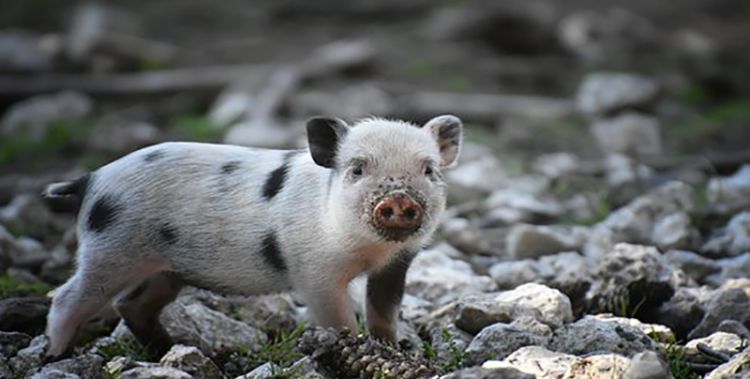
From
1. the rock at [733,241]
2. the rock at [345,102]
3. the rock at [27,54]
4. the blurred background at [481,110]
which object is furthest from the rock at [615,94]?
the rock at [27,54]

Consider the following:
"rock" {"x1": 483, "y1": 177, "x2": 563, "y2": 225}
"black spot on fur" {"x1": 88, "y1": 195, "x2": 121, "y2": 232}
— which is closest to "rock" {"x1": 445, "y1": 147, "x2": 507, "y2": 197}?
"rock" {"x1": 483, "y1": 177, "x2": 563, "y2": 225}

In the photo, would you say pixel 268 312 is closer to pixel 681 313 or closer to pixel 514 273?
pixel 514 273

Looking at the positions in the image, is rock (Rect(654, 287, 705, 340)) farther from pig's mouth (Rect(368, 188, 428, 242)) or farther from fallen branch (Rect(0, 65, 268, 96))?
fallen branch (Rect(0, 65, 268, 96))

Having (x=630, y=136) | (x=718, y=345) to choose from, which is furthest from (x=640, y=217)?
(x=630, y=136)

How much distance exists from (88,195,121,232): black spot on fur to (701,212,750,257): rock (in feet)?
11.8

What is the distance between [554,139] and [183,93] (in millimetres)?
4215

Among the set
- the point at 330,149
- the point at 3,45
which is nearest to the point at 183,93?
the point at 3,45

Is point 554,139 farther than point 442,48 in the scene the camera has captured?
No

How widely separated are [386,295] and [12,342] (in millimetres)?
1684

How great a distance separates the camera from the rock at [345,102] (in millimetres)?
11281

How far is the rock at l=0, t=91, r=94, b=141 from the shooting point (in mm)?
11289

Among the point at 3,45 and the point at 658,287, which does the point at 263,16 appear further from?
the point at 658,287

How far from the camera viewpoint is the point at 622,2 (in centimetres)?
1778

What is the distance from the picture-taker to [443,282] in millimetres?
6051
